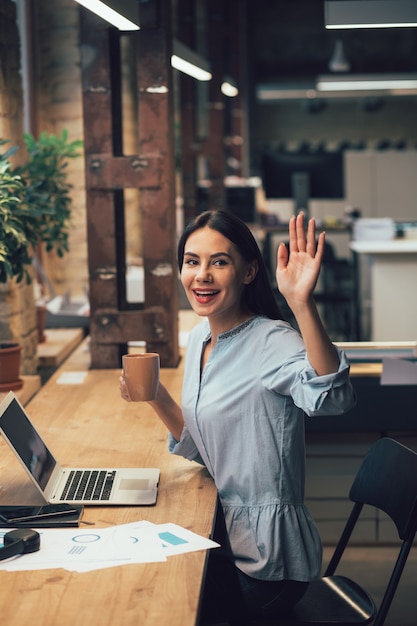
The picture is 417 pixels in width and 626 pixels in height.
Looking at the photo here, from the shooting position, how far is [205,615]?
232 cm

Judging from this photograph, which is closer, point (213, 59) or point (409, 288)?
point (409, 288)

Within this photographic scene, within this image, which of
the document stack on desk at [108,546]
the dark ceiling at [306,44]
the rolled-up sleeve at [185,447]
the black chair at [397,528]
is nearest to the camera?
the document stack on desk at [108,546]

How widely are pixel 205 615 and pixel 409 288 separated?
5.92m

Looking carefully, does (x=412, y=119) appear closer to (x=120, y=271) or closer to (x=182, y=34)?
(x=182, y=34)

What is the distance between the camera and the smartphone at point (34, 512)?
2098 millimetres

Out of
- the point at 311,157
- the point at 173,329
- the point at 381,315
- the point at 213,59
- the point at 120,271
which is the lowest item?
the point at 381,315

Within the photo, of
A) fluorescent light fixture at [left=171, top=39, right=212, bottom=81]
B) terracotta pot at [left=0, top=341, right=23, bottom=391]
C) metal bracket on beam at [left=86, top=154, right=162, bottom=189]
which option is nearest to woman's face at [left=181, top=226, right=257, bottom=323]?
terracotta pot at [left=0, top=341, right=23, bottom=391]

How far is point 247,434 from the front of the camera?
90.3 inches

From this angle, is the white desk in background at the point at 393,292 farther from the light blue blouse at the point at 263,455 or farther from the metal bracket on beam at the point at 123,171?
the light blue blouse at the point at 263,455

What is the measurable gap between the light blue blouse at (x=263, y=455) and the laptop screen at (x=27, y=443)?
0.42m

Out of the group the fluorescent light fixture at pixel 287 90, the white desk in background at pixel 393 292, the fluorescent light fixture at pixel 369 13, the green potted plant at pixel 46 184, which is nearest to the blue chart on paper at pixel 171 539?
the green potted plant at pixel 46 184

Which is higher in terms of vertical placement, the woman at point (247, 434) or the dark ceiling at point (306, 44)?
the dark ceiling at point (306, 44)

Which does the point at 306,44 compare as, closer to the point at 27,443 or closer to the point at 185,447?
the point at 185,447

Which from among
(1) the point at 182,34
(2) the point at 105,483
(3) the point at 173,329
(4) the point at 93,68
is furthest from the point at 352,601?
(1) the point at 182,34
